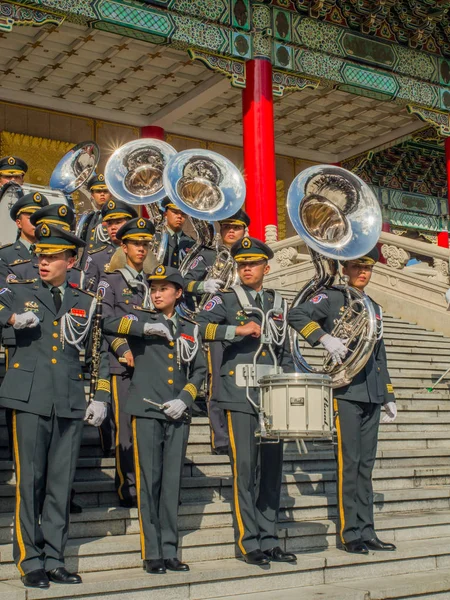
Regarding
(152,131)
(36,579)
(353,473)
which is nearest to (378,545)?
(353,473)

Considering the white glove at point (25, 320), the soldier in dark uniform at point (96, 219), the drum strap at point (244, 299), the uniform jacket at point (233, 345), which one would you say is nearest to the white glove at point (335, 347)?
the uniform jacket at point (233, 345)

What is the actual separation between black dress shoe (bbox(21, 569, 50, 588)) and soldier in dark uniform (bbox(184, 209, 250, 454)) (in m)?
2.43

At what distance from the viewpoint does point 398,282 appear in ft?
49.1

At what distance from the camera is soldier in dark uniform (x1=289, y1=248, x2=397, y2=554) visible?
254 inches

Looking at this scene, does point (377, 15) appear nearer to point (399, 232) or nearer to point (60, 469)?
point (399, 232)

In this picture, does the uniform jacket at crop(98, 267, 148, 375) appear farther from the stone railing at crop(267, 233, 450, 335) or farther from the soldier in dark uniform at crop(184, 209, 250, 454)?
the stone railing at crop(267, 233, 450, 335)

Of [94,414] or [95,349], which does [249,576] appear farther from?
[95,349]

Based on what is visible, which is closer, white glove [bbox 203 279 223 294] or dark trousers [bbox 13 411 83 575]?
dark trousers [bbox 13 411 83 575]

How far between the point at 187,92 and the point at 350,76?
366cm

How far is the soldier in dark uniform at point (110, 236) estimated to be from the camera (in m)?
7.86

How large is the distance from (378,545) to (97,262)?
3.29 m

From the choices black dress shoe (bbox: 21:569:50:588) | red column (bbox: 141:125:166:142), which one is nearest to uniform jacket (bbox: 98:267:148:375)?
black dress shoe (bbox: 21:569:50:588)

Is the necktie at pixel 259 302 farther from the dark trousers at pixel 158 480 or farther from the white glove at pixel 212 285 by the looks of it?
the white glove at pixel 212 285

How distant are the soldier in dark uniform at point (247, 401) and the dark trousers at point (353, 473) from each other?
54cm
